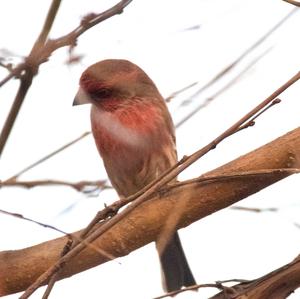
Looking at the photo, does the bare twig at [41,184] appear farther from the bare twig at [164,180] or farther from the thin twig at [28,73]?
the thin twig at [28,73]

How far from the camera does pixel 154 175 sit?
543 centimetres

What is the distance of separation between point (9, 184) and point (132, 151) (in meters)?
2.96

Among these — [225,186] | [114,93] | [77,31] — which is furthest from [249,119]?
[114,93]

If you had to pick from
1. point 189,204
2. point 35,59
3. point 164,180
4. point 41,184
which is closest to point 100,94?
point 189,204

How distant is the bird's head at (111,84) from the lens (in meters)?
4.63

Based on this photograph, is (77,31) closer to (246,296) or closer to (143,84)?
(246,296)

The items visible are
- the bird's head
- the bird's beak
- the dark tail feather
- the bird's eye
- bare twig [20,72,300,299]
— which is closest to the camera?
bare twig [20,72,300,299]

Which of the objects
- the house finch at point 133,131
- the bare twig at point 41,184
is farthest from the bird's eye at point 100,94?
the bare twig at point 41,184

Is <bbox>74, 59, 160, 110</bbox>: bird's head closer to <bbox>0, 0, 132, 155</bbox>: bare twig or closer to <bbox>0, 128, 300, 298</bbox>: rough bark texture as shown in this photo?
<bbox>0, 128, 300, 298</bbox>: rough bark texture

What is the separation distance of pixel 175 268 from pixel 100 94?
143 centimetres

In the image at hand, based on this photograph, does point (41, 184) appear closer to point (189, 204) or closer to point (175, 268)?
point (189, 204)

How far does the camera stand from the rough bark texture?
3803 millimetres

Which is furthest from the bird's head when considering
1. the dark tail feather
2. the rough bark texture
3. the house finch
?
the dark tail feather

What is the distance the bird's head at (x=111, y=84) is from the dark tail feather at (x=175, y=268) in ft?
3.62
